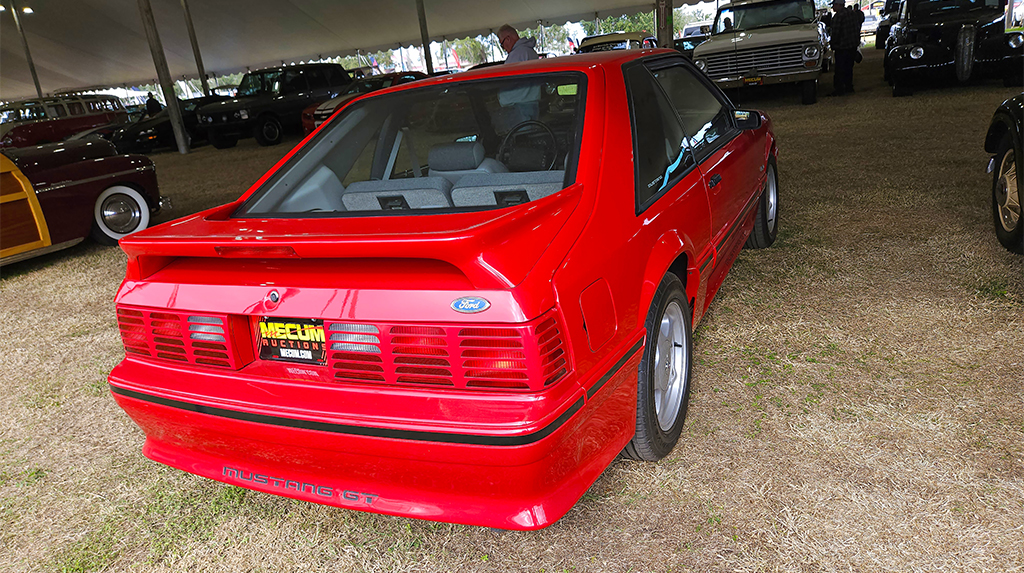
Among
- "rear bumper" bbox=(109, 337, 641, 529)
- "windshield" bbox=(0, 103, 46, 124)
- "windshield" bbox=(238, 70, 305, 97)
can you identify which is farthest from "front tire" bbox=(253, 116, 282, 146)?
"rear bumper" bbox=(109, 337, 641, 529)

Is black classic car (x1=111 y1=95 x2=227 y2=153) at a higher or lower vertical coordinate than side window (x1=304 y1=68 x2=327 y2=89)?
lower

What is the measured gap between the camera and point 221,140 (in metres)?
15.2

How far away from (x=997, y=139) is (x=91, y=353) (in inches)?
216

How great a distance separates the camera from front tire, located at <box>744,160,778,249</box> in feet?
13.2

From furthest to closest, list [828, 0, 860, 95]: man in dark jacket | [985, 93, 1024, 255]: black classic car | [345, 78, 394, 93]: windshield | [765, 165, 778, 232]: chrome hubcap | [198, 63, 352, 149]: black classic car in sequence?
[198, 63, 352, 149]: black classic car < [345, 78, 394, 93]: windshield < [828, 0, 860, 95]: man in dark jacket < [765, 165, 778, 232]: chrome hubcap < [985, 93, 1024, 255]: black classic car

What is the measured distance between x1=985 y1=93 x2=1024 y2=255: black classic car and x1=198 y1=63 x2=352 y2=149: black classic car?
12.9 metres

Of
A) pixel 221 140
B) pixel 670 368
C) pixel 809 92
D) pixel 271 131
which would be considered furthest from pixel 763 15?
pixel 221 140

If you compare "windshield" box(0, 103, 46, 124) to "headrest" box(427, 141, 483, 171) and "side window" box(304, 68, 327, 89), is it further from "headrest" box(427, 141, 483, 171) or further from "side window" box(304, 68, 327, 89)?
"headrest" box(427, 141, 483, 171)

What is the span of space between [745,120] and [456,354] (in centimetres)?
241

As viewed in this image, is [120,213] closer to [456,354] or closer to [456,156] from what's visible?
[456,156]

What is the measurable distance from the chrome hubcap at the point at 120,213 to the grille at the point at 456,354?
5777mm

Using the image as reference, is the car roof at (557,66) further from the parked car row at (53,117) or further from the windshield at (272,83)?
the windshield at (272,83)

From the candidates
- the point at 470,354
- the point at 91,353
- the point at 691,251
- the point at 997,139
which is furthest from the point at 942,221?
the point at 91,353

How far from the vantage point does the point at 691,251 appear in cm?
236
